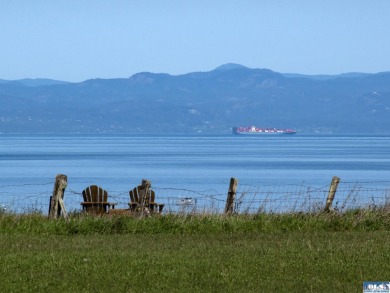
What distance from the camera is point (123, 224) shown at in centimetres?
2208

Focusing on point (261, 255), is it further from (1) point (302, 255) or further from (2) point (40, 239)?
(2) point (40, 239)

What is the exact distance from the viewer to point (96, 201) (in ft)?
95.7

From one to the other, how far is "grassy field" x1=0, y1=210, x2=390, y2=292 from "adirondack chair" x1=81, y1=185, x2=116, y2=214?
15.9ft

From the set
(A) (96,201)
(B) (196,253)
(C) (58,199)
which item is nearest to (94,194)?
(A) (96,201)

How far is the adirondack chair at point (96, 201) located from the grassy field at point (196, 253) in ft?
15.9

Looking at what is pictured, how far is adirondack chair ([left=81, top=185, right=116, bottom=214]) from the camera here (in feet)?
92.4

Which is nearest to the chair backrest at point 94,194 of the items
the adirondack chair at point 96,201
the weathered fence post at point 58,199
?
the adirondack chair at point 96,201

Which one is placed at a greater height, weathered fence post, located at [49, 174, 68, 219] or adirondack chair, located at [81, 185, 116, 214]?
weathered fence post, located at [49, 174, 68, 219]

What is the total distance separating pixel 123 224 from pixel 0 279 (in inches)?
296

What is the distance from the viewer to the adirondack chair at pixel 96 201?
1109 inches

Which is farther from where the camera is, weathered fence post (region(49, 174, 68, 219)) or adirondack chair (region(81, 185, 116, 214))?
adirondack chair (region(81, 185, 116, 214))

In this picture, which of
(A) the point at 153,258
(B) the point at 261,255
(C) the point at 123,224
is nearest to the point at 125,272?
(A) the point at 153,258

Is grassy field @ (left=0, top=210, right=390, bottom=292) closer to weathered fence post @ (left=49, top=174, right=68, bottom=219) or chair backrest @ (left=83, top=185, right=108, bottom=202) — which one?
weathered fence post @ (left=49, top=174, right=68, bottom=219)

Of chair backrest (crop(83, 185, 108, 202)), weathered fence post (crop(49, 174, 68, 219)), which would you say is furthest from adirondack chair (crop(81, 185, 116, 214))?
weathered fence post (crop(49, 174, 68, 219))
